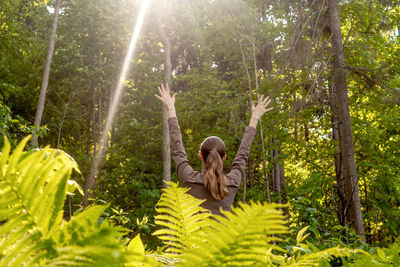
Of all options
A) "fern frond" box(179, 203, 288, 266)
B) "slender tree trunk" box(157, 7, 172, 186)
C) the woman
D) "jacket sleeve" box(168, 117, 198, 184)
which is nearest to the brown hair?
the woman

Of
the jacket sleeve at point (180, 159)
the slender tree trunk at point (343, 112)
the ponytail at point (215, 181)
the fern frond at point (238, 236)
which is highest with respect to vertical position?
the slender tree trunk at point (343, 112)

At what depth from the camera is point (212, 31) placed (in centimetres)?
1216

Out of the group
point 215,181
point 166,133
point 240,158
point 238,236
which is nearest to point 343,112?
point 240,158

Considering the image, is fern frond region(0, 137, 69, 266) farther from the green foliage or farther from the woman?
the woman

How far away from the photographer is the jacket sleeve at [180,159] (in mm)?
2865

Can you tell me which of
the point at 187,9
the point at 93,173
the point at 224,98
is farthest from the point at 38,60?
the point at 224,98

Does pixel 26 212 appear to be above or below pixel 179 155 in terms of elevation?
below

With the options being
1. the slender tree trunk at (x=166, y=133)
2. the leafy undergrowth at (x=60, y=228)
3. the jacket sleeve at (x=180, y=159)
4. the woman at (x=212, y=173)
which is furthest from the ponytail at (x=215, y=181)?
the slender tree trunk at (x=166, y=133)

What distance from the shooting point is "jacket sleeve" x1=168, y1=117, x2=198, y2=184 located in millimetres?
2865

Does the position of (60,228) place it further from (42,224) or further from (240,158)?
(240,158)

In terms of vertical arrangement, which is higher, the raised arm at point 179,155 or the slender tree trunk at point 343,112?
the slender tree trunk at point 343,112

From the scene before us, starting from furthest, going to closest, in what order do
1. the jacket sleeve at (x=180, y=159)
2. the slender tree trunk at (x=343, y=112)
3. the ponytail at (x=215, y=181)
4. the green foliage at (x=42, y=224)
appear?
the slender tree trunk at (x=343, y=112) < the jacket sleeve at (x=180, y=159) < the ponytail at (x=215, y=181) < the green foliage at (x=42, y=224)

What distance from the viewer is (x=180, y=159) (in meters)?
3.03

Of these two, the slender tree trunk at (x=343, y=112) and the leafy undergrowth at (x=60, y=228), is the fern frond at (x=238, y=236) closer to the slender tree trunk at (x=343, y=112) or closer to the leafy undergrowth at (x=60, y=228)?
the leafy undergrowth at (x=60, y=228)
